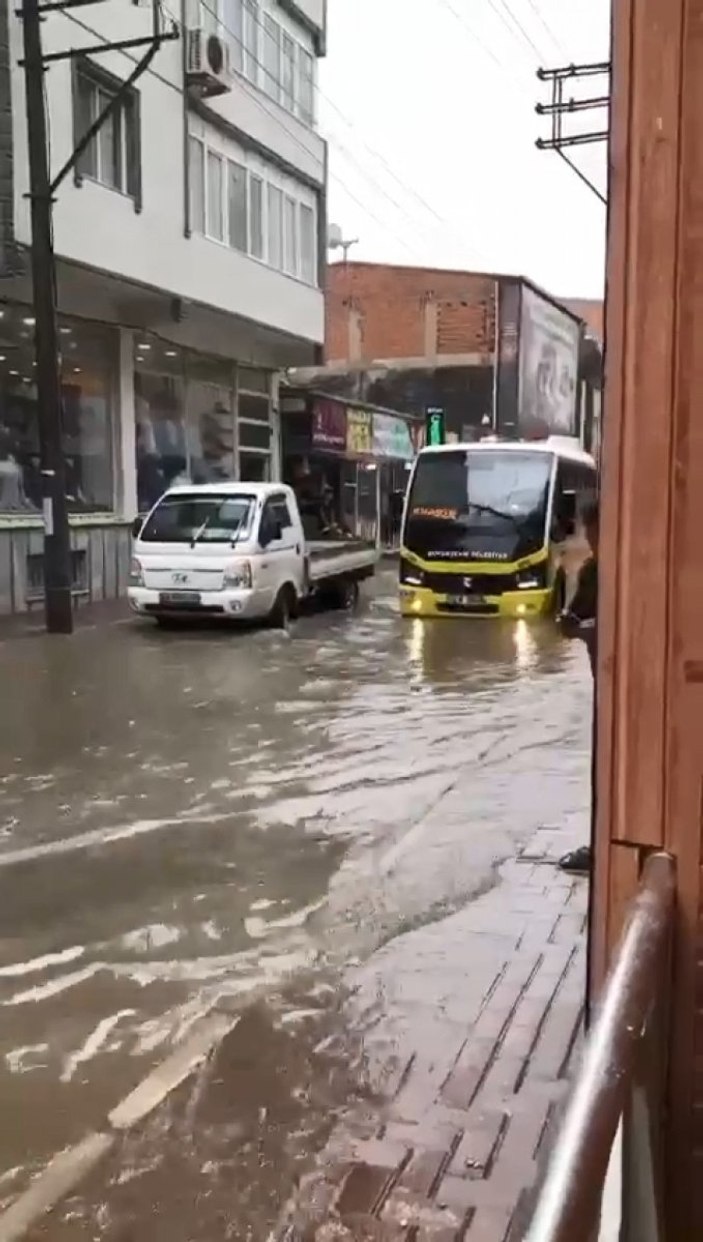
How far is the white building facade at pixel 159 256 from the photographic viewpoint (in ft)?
62.3

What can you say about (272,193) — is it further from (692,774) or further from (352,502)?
(692,774)

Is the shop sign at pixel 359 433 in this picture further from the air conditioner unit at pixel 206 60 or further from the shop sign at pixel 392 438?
the air conditioner unit at pixel 206 60

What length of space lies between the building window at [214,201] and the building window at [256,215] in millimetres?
1403

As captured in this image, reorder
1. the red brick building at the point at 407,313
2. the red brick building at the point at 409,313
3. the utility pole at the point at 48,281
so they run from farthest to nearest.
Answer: the red brick building at the point at 407,313 → the red brick building at the point at 409,313 → the utility pole at the point at 48,281

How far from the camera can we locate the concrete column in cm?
2278

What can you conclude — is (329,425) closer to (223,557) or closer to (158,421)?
(158,421)

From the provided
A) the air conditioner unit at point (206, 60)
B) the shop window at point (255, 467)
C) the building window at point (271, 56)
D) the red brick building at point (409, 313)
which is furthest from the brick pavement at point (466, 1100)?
the red brick building at point (409, 313)

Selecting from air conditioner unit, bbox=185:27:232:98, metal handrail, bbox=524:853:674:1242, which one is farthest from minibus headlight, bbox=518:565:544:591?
metal handrail, bbox=524:853:674:1242

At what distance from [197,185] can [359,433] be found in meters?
10.4

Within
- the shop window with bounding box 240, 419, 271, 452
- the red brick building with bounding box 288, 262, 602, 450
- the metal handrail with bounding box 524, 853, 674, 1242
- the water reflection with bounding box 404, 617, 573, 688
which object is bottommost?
the water reflection with bounding box 404, 617, 573, 688

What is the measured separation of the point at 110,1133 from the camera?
4.02 metres

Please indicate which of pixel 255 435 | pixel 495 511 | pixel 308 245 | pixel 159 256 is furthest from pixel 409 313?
pixel 495 511

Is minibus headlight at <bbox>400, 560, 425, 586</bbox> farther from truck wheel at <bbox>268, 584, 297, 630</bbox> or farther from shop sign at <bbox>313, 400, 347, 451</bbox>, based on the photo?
shop sign at <bbox>313, 400, 347, 451</bbox>

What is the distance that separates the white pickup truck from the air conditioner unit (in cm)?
699
